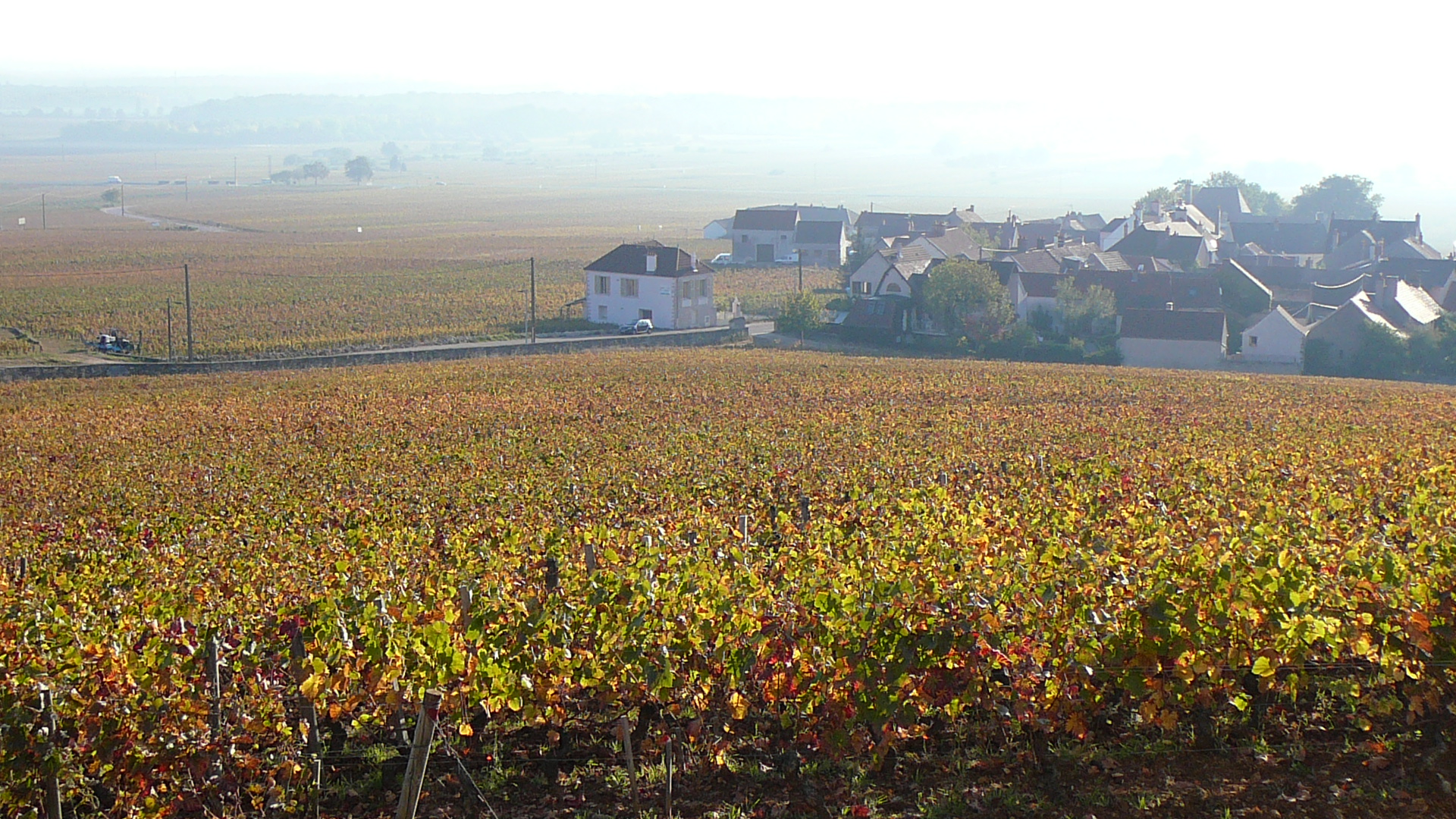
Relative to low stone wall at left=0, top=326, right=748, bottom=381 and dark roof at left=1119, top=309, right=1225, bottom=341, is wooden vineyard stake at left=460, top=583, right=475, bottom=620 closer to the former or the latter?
low stone wall at left=0, top=326, right=748, bottom=381

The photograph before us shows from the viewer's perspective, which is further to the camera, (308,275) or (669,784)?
(308,275)

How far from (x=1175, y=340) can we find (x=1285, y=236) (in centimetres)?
5191

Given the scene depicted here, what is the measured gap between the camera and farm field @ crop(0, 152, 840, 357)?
63219 millimetres

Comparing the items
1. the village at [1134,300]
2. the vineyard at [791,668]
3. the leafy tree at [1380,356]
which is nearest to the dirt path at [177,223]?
the village at [1134,300]

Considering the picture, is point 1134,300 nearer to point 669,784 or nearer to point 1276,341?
point 1276,341

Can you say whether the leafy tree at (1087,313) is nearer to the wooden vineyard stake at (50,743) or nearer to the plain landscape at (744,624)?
the plain landscape at (744,624)

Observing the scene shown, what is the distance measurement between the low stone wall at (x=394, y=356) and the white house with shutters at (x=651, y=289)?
217 cm

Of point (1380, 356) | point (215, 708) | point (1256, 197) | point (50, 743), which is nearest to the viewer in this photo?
point (50, 743)

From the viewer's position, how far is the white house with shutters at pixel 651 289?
67.7m

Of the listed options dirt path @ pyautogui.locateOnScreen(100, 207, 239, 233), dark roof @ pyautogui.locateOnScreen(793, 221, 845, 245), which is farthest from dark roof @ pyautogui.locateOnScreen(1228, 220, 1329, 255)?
dirt path @ pyautogui.locateOnScreen(100, 207, 239, 233)

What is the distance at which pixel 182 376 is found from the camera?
1905 inches

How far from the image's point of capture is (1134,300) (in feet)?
227

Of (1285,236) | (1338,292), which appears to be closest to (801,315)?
(1338,292)

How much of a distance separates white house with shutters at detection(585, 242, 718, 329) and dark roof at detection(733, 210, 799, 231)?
3887 cm
